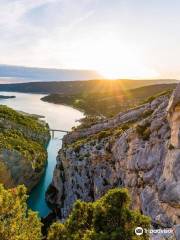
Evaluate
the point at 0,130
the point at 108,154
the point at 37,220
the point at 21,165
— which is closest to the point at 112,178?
the point at 108,154

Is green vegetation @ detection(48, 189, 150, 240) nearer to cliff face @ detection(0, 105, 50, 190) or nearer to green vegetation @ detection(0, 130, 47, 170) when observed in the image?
cliff face @ detection(0, 105, 50, 190)

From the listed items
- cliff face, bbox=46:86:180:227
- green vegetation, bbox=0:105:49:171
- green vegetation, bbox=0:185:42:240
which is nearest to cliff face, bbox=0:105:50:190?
green vegetation, bbox=0:105:49:171

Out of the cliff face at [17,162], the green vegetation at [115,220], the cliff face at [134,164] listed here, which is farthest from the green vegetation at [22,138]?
the green vegetation at [115,220]

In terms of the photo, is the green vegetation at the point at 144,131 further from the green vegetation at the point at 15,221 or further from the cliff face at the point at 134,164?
the green vegetation at the point at 15,221

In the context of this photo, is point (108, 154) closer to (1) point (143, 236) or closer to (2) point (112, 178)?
(2) point (112, 178)

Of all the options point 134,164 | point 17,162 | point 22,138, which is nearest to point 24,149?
point 17,162
